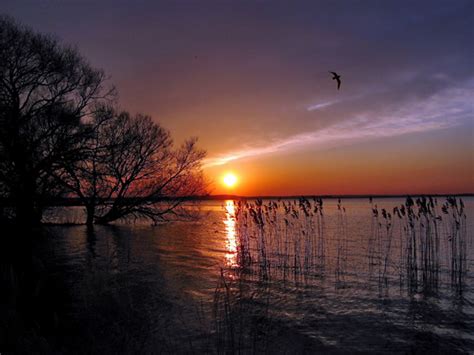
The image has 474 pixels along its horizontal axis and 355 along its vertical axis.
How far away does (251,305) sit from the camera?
10.2 meters

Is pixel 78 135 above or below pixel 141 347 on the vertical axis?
above

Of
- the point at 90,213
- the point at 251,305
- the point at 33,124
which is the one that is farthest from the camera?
the point at 90,213

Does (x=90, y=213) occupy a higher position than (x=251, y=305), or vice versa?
(x=90, y=213)

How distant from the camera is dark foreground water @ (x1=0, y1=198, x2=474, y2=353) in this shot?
7.43 m

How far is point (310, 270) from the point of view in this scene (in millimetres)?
15273

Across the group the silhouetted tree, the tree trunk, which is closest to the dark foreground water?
the silhouetted tree

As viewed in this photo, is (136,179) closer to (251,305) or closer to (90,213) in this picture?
(90,213)

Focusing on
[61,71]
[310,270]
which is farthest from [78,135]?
[310,270]

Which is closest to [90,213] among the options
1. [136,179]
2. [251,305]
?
[136,179]

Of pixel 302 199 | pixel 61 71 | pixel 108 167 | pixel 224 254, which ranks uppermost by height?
pixel 61 71

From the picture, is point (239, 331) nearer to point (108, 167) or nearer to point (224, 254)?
point (224, 254)

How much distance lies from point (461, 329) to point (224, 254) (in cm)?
1294

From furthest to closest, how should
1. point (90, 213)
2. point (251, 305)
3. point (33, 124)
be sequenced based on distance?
point (90, 213), point (33, 124), point (251, 305)

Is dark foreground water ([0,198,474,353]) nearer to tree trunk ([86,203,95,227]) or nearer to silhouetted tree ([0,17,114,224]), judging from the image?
silhouetted tree ([0,17,114,224])
